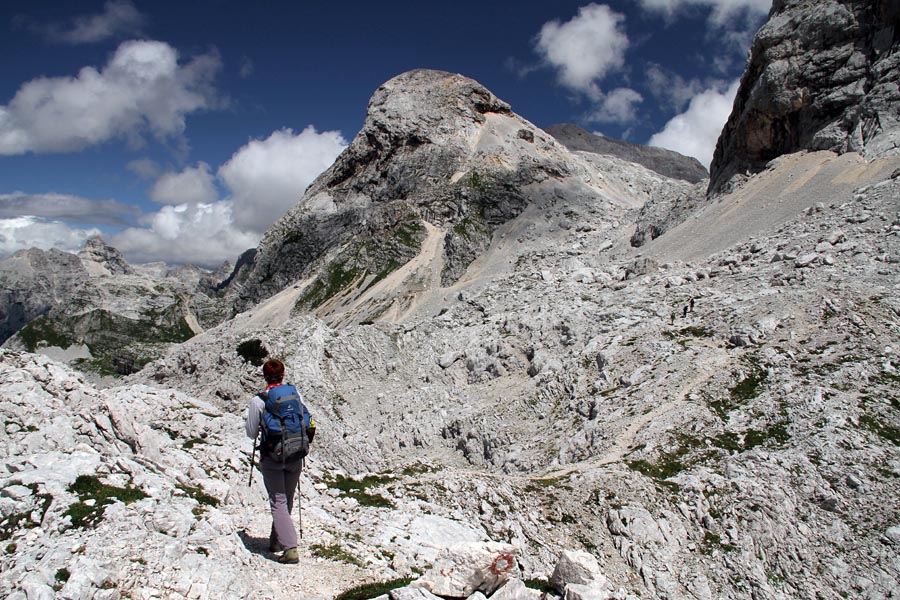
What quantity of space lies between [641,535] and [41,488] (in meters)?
12.8

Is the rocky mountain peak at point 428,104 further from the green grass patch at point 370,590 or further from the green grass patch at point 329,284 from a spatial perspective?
the green grass patch at point 370,590

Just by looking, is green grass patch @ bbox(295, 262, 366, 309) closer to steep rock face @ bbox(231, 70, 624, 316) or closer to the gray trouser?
steep rock face @ bbox(231, 70, 624, 316)

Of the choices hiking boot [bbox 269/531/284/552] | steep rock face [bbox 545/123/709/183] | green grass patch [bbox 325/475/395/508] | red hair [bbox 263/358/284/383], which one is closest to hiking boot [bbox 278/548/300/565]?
hiking boot [bbox 269/531/284/552]

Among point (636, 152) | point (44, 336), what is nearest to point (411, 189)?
point (636, 152)

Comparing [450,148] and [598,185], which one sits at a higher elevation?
[450,148]

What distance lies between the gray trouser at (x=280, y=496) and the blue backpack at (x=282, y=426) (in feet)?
0.60

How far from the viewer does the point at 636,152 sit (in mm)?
172750

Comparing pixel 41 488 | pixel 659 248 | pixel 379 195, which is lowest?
pixel 41 488

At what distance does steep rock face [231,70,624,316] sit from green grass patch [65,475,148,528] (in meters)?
67.9

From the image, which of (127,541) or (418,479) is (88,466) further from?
(418,479)

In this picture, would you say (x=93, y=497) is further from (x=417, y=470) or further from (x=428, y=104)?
(x=428, y=104)

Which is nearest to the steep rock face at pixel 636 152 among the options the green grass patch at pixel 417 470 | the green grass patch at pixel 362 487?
the green grass patch at pixel 417 470

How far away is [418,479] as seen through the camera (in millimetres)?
14562

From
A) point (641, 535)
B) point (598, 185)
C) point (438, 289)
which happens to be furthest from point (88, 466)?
point (598, 185)
